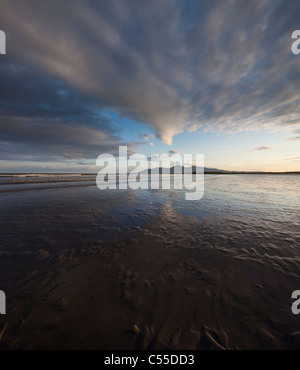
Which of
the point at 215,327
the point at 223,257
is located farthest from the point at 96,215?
the point at 215,327

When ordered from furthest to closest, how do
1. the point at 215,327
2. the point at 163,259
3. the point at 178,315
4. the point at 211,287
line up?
the point at 163,259 < the point at 211,287 < the point at 178,315 < the point at 215,327

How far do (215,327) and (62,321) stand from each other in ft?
8.91

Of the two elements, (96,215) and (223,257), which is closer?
(223,257)

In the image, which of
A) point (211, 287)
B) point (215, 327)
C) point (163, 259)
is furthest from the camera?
point (163, 259)

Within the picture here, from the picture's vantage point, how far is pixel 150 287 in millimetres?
3201

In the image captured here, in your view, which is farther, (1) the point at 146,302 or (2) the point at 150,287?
(2) the point at 150,287

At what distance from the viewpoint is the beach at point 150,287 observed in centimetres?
223

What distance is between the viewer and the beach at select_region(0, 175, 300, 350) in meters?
2.23
